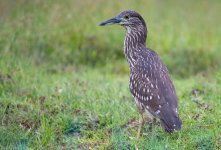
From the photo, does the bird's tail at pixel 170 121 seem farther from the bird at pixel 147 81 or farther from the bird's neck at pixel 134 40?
the bird's neck at pixel 134 40

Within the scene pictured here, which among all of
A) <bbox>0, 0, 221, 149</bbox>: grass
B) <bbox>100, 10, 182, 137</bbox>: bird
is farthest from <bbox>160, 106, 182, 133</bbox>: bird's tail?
<bbox>0, 0, 221, 149</bbox>: grass

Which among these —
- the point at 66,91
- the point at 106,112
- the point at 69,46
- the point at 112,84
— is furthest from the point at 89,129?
the point at 69,46

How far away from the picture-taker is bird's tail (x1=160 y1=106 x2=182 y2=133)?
8.01 meters

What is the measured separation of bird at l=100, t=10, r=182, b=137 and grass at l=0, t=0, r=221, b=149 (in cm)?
28

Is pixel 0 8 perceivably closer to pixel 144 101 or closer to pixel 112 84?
pixel 112 84

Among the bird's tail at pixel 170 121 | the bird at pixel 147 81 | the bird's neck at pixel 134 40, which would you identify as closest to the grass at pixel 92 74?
the bird's tail at pixel 170 121

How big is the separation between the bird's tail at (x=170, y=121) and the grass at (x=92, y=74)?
0.57 feet

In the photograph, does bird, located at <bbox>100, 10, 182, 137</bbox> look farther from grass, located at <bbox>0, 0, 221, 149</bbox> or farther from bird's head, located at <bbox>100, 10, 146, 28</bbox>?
grass, located at <bbox>0, 0, 221, 149</bbox>

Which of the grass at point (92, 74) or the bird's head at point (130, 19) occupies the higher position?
the bird's head at point (130, 19)

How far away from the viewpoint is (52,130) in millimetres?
8727

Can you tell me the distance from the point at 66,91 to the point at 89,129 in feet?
3.88

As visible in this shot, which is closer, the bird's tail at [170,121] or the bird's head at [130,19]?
the bird's tail at [170,121]

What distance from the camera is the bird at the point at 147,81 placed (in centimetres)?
817

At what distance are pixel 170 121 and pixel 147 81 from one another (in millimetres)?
760
